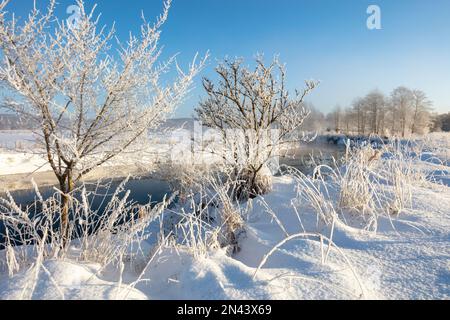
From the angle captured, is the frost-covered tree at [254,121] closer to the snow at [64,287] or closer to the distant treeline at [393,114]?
the snow at [64,287]

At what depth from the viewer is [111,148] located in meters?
4.02

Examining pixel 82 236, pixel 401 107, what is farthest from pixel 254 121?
pixel 401 107

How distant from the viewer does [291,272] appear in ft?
6.58

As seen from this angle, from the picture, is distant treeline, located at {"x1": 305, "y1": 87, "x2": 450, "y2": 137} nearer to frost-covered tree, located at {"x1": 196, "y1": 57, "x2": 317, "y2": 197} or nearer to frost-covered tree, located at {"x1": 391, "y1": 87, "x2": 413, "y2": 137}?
frost-covered tree, located at {"x1": 391, "y1": 87, "x2": 413, "y2": 137}

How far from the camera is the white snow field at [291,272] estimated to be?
1738 mm

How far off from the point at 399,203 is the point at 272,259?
4.98 feet

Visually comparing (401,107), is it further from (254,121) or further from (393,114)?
(254,121)

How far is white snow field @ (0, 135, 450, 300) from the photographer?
174 cm

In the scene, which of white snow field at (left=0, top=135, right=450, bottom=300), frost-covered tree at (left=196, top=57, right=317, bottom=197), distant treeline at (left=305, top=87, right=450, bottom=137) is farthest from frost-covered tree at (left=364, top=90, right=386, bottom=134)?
white snow field at (left=0, top=135, right=450, bottom=300)

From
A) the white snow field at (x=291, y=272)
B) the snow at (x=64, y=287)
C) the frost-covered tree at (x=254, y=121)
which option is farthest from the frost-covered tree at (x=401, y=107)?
the snow at (x=64, y=287)

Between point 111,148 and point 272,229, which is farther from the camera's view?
point 111,148

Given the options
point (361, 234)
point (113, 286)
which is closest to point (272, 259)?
point (361, 234)

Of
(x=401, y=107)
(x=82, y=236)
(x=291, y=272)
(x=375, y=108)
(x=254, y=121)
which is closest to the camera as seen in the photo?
(x=291, y=272)
